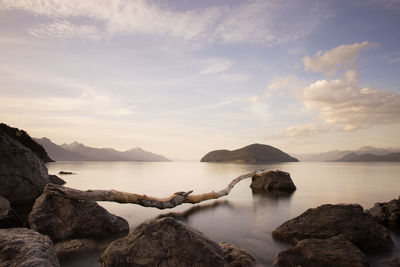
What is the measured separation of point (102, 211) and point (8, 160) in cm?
1054

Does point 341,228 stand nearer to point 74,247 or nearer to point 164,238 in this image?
point 164,238

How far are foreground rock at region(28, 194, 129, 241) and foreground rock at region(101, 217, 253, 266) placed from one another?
3.51 metres

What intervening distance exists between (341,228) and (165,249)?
6.80 m

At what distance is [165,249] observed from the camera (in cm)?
570

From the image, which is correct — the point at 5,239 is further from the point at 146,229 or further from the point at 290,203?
the point at 290,203

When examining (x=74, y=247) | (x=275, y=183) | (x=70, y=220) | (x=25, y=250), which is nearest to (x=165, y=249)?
(x=25, y=250)

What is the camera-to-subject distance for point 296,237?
8.87m

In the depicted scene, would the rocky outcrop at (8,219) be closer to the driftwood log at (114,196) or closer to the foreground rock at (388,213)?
the driftwood log at (114,196)

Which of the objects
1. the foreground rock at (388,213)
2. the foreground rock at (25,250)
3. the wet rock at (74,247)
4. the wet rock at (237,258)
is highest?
the foreground rock at (25,250)

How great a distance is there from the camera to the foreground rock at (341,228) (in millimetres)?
8219

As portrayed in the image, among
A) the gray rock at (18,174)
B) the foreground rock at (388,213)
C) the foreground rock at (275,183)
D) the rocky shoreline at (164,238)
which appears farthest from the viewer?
the foreground rock at (275,183)

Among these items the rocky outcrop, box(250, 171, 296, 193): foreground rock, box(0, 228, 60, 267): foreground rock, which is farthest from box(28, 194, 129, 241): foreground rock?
box(250, 171, 296, 193): foreground rock

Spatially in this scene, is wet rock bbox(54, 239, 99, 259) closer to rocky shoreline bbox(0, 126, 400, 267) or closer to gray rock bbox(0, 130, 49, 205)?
rocky shoreline bbox(0, 126, 400, 267)

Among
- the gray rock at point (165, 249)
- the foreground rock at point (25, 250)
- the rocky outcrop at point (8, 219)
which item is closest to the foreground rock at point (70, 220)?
the rocky outcrop at point (8, 219)
